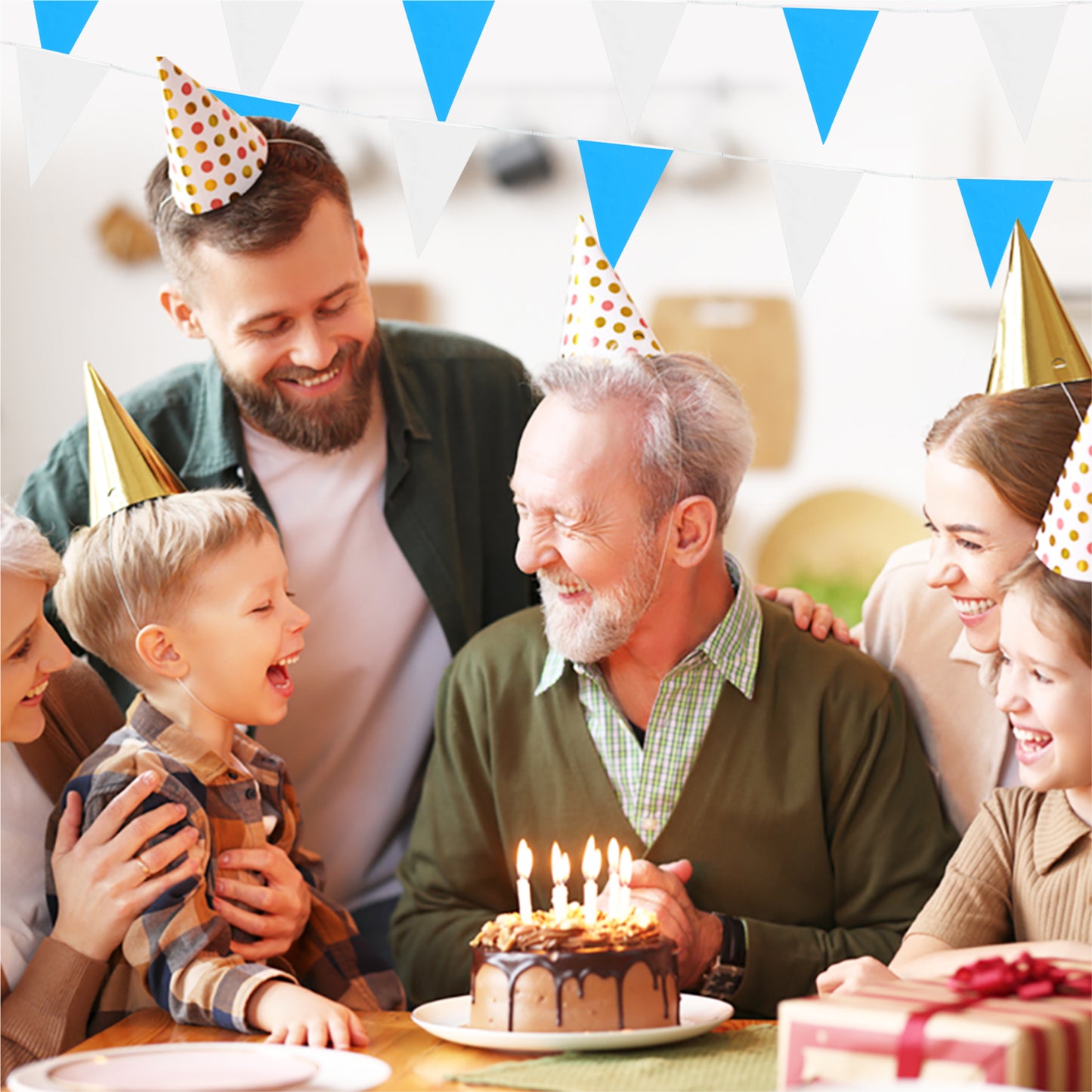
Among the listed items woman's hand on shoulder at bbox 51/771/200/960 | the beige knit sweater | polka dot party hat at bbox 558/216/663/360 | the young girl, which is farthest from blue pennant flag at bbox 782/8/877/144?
woman's hand on shoulder at bbox 51/771/200/960

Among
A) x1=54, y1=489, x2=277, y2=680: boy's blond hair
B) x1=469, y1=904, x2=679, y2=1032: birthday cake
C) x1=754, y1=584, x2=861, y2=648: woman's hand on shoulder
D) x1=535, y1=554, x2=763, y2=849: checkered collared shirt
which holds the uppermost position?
x1=54, y1=489, x2=277, y2=680: boy's blond hair

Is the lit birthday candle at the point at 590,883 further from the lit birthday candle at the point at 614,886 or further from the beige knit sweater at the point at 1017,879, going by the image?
the beige knit sweater at the point at 1017,879

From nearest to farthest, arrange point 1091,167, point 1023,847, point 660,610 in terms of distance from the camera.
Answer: point 1023,847
point 660,610
point 1091,167

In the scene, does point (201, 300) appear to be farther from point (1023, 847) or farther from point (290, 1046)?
point (1023, 847)

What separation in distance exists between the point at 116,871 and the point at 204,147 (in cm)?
101

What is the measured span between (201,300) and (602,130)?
1285 millimetres

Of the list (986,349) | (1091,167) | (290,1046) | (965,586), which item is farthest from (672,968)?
(1091,167)

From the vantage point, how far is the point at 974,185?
6.49ft

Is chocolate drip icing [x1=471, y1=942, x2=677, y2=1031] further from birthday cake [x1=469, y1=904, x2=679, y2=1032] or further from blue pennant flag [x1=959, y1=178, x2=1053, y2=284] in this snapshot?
blue pennant flag [x1=959, y1=178, x2=1053, y2=284]

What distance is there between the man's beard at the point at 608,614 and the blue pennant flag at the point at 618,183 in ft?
1.48

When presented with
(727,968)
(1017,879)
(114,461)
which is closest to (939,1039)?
(1017,879)

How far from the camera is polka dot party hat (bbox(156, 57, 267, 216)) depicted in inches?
74.2

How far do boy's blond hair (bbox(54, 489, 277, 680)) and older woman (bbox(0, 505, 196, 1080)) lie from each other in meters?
0.10

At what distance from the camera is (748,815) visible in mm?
1846
